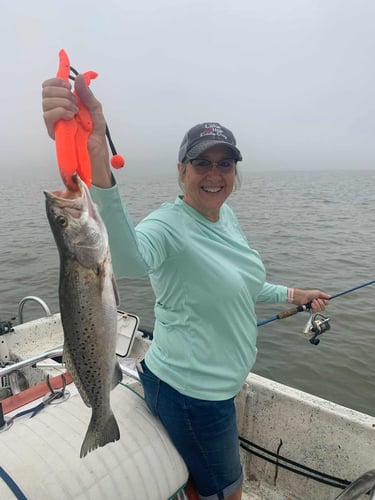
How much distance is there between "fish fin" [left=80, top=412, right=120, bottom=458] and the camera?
6.11ft

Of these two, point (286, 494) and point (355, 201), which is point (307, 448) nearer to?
point (286, 494)

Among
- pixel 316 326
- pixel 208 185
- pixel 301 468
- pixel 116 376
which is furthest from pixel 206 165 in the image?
pixel 301 468

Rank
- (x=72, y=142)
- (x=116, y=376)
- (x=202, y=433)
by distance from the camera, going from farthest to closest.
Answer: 1. (x=202, y=433)
2. (x=116, y=376)
3. (x=72, y=142)

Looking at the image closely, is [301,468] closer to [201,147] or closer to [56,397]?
[56,397]

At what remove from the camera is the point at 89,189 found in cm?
159

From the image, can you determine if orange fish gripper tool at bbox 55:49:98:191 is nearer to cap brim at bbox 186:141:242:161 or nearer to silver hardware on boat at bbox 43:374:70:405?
cap brim at bbox 186:141:242:161

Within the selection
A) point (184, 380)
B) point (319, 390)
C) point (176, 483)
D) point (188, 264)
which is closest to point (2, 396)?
point (176, 483)

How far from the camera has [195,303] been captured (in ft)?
6.72

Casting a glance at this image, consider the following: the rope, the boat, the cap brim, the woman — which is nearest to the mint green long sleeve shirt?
the woman

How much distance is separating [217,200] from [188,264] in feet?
1.64

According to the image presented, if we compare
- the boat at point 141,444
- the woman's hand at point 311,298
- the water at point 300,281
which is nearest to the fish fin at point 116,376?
the boat at point 141,444

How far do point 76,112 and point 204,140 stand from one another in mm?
947

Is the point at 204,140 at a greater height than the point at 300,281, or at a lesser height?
greater

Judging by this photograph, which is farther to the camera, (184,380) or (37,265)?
(37,265)
